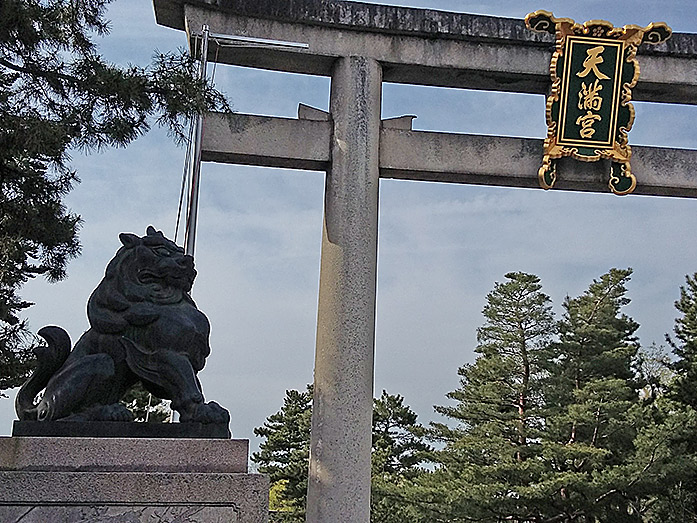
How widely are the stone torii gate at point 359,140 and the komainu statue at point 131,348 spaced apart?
9.10ft

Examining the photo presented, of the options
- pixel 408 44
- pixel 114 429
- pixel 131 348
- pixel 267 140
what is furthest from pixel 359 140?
pixel 114 429

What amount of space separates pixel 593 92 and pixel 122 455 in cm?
519

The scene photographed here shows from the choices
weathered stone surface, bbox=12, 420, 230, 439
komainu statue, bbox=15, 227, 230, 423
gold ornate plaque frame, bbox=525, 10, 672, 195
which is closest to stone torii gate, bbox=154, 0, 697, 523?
gold ornate plaque frame, bbox=525, 10, 672, 195

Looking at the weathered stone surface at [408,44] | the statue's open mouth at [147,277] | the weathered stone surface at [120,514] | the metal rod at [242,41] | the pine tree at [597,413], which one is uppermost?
the weathered stone surface at [408,44]

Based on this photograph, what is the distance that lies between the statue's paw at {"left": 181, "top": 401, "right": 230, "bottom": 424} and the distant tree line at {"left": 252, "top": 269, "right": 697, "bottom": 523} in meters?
7.86

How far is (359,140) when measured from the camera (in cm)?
657

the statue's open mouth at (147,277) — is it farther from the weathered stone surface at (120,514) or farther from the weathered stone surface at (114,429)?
the weathered stone surface at (120,514)

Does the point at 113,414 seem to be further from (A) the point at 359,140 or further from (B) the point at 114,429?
(A) the point at 359,140

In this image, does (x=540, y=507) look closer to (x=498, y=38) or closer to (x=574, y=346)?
(x=574, y=346)

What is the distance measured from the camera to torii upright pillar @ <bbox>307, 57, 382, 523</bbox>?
6016 mm

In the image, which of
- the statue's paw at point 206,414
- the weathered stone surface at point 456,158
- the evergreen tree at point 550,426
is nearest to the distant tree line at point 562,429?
the evergreen tree at point 550,426

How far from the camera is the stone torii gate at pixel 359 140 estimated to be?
610 centimetres

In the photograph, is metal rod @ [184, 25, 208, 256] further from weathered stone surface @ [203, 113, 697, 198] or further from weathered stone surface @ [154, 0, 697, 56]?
weathered stone surface @ [154, 0, 697, 56]

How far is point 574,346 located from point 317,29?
6.76 meters
